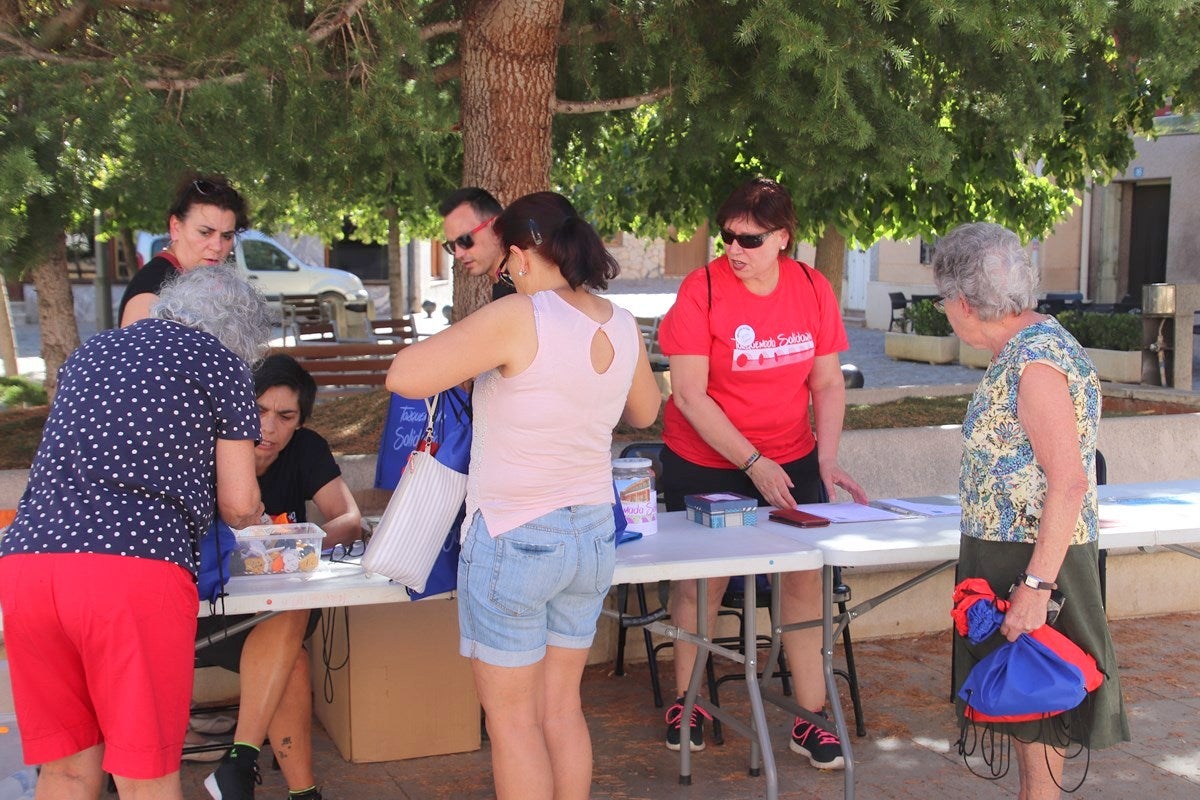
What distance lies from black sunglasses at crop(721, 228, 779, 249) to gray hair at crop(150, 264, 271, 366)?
5.05 feet

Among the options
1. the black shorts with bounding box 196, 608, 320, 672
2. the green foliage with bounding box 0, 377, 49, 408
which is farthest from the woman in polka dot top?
the green foliage with bounding box 0, 377, 49, 408

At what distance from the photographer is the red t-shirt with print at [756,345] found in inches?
159

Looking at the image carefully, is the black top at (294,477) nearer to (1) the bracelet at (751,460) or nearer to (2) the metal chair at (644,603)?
(2) the metal chair at (644,603)

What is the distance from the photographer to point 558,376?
2840 millimetres

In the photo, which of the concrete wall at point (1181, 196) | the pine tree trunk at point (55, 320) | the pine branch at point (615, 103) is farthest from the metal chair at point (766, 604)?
the concrete wall at point (1181, 196)

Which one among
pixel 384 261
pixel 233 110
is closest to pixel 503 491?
pixel 233 110

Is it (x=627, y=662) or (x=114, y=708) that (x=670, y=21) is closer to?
(x=627, y=662)

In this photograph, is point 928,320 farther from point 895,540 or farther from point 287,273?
point 895,540

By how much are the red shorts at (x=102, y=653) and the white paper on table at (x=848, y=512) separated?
6.54 feet

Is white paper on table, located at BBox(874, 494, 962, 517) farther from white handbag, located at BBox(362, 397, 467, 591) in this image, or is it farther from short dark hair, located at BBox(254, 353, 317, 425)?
short dark hair, located at BBox(254, 353, 317, 425)

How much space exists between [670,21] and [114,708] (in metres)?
3.68

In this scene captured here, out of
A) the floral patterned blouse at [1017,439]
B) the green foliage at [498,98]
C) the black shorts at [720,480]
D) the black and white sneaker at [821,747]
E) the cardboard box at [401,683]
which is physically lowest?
the black and white sneaker at [821,747]

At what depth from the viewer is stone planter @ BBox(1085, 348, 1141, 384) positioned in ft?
45.2

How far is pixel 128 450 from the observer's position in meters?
2.62
